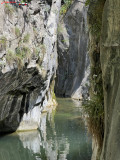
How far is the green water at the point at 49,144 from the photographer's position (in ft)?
32.1

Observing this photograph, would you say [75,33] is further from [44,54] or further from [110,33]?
[110,33]

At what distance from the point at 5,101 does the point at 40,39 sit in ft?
11.4

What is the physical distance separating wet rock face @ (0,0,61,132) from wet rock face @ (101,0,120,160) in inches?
213

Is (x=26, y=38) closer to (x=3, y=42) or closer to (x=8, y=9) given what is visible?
(x=8, y=9)

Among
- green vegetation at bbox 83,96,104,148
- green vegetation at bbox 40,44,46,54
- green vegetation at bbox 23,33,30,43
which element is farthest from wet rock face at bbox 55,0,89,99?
green vegetation at bbox 83,96,104,148

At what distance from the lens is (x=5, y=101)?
37.9ft

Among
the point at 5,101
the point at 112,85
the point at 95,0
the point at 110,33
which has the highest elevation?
the point at 95,0

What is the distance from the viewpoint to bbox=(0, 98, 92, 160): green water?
32.1ft

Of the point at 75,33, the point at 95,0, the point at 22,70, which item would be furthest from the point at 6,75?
the point at 75,33

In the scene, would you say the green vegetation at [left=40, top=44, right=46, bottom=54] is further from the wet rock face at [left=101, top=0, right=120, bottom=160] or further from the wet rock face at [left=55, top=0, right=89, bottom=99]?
the wet rock face at [left=55, top=0, right=89, bottom=99]

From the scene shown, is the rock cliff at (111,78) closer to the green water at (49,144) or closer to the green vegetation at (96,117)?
the green vegetation at (96,117)

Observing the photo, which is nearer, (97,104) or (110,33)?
(110,33)

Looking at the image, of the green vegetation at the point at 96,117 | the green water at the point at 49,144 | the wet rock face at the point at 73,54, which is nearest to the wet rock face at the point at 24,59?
the green water at the point at 49,144

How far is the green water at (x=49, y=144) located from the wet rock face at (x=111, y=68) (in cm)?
532
